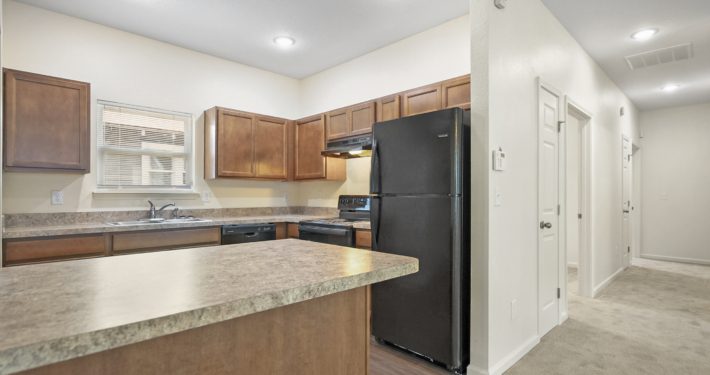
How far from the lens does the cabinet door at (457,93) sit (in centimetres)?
283

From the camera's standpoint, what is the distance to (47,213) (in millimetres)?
3068

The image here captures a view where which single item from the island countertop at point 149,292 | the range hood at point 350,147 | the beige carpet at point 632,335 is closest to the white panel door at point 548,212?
the beige carpet at point 632,335

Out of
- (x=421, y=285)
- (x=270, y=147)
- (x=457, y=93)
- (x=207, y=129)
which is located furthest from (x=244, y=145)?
(x=421, y=285)

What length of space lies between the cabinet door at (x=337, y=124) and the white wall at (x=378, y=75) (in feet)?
1.12

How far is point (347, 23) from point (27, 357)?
334cm

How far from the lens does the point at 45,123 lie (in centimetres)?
280

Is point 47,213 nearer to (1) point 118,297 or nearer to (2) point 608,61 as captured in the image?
(1) point 118,297

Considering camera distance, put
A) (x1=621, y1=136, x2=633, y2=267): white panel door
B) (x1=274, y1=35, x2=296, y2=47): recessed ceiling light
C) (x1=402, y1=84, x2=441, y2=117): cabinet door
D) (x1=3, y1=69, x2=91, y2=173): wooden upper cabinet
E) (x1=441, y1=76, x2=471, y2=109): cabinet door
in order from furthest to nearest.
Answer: (x1=621, y1=136, x2=633, y2=267): white panel door
(x1=274, y1=35, x2=296, y2=47): recessed ceiling light
(x1=402, y1=84, x2=441, y2=117): cabinet door
(x1=441, y1=76, x2=471, y2=109): cabinet door
(x1=3, y1=69, x2=91, y2=173): wooden upper cabinet

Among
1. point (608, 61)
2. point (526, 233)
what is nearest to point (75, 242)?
point (526, 233)

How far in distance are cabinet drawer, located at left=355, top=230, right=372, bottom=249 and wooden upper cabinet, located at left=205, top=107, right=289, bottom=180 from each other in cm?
160

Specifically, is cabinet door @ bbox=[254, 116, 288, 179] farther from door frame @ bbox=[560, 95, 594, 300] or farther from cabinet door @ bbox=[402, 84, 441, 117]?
door frame @ bbox=[560, 95, 594, 300]

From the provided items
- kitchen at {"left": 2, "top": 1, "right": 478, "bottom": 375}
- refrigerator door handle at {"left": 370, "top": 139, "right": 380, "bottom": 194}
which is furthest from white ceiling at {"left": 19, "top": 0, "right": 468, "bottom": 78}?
refrigerator door handle at {"left": 370, "top": 139, "right": 380, "bottom": 194}

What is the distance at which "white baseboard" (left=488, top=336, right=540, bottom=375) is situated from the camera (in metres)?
2.26

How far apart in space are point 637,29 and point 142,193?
496 centimetres
